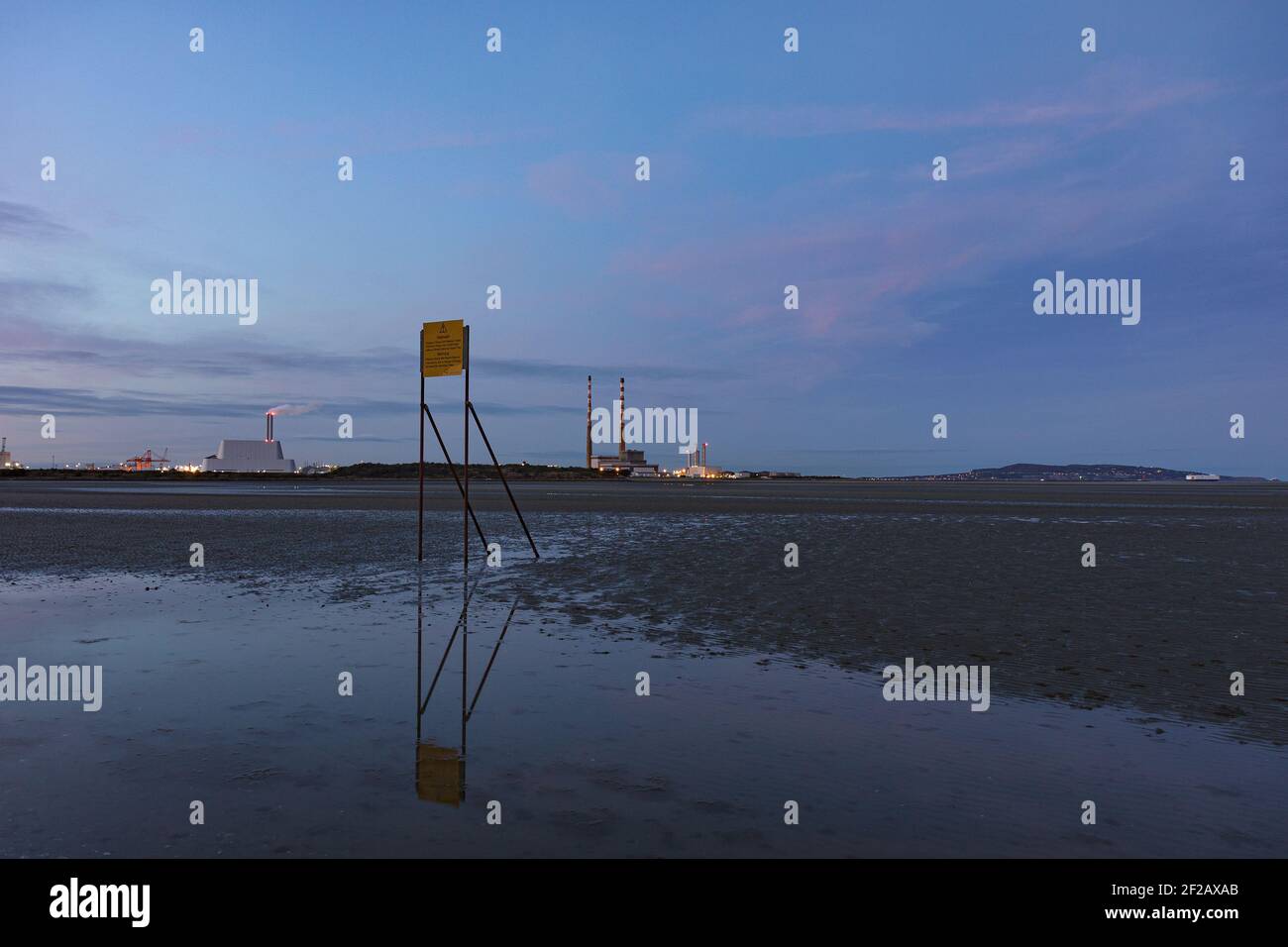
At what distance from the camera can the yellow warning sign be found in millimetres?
18781

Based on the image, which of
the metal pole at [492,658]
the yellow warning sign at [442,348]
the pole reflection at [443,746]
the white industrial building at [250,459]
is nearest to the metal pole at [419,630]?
the pole reflection at [443,746]

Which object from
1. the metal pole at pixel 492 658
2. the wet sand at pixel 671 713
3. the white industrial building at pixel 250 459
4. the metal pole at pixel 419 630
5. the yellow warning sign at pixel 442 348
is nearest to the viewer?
the wet sand at pixel 671 713

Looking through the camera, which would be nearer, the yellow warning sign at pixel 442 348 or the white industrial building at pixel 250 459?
the yellow warning sign at pixel 442 348

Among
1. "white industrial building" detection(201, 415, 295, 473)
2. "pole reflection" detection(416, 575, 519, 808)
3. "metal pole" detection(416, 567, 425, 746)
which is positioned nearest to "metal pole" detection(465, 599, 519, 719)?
"pole reflection" detection(416, 575, 519, 808)

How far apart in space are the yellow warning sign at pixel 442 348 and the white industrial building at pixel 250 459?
189792 millimetres

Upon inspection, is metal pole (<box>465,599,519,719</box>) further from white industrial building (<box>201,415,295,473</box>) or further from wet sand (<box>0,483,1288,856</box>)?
white industrial building (<box>201,415,295,473</box>)

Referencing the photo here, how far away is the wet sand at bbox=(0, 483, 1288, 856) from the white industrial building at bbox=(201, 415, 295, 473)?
191m

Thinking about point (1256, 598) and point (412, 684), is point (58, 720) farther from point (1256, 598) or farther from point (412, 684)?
point (1256, 598)

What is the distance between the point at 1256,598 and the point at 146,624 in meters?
18.5

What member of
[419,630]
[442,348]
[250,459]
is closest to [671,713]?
[419,630]

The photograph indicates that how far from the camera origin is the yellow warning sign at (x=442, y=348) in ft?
61.6

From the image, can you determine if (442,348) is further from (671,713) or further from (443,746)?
(443,746)

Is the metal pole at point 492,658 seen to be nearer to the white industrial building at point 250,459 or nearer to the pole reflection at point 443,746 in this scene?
the pole reflection at point 443,746
